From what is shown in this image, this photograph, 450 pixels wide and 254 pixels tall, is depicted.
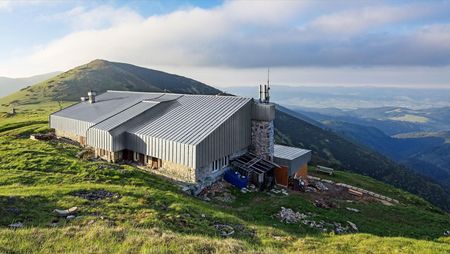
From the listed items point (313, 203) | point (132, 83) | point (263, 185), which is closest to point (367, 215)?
point (313, 203)

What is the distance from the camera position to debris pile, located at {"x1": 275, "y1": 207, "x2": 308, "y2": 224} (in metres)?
23.0

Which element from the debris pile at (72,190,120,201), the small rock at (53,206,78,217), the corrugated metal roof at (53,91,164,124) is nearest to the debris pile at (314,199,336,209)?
the debris pile at (72,190,120,201)

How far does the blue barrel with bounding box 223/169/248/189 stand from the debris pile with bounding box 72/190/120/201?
12.8 m

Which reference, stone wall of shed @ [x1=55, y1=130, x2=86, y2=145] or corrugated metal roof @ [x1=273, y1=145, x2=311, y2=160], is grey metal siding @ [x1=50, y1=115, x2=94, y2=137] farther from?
corrugated metal roof @ [x1=273, y1=145, x2=311, y2=160]

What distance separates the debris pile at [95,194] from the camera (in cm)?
1989

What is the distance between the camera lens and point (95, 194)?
67.2 ft

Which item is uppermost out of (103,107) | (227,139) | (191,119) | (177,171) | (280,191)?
(103,107)

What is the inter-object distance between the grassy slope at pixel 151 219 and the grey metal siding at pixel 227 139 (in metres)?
3.96

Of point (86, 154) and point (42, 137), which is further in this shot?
point (42, 137)

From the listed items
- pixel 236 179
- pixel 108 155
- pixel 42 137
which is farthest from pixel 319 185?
pixel 42 137

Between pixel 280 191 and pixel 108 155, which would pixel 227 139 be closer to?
pixel 280 191

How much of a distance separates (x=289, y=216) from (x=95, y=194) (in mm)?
13627

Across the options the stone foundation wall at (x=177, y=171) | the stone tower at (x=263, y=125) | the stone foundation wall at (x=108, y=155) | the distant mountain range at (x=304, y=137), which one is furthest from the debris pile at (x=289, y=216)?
the distant mountain range at (x=304, y=137)

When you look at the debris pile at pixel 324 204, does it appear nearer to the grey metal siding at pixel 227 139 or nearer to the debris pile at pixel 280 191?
the debris pile at pixel 280 191
